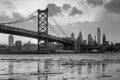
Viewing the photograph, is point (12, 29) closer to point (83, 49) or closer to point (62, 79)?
point (62, 79)

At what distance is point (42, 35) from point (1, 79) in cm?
8178

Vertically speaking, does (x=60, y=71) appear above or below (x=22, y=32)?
below

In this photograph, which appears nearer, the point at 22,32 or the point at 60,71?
the point at 60,71

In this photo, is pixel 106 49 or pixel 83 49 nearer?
pixel 83 49

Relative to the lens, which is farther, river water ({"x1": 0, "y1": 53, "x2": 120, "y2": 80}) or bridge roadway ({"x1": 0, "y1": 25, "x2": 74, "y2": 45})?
bridge roadway ({"x1": 0, "y1": 25, "x2": 74, "y2": 45})

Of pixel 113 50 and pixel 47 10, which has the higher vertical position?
pixel 47 10

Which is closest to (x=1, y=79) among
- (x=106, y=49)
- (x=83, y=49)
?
(x=83, y=49)

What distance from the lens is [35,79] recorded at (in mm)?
15539

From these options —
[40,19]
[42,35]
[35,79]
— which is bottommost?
[35,79]

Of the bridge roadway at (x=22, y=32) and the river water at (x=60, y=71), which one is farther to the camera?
the bridge roadway at (x=22, y=32)

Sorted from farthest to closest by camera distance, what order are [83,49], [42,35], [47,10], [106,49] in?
[106,49], [83,49], [47,10], [42,35]

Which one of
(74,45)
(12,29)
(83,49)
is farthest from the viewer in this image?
(83,49)

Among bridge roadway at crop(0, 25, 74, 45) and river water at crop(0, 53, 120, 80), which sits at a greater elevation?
bridge roadway at crop(0, 25, 74, 45)

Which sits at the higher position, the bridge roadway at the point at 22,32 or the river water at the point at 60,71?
the bridge roadway at the point at 22,32
